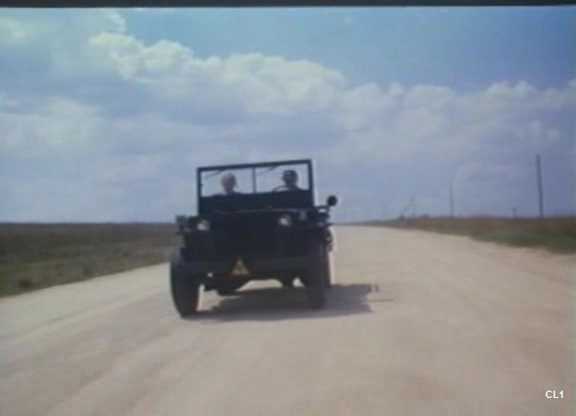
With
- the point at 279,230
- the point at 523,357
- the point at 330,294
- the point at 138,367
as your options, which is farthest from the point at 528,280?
the point at 138,367

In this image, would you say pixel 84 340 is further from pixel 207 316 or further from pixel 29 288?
pixel 29 288

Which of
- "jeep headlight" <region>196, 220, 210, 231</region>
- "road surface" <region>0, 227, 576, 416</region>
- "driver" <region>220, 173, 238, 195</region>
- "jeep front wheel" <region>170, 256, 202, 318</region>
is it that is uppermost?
"driver" <region>220, 173, 238, 195</region>

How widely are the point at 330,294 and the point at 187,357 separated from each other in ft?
17.9

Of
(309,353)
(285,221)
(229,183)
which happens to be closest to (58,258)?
(229,183)

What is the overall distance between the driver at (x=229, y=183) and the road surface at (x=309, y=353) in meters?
1.67

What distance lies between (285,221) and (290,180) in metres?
2.27

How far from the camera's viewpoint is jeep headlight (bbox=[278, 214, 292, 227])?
1074cm

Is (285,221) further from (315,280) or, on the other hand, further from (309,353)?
(309,353)

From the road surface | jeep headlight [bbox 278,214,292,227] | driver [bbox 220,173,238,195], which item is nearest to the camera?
the road surface

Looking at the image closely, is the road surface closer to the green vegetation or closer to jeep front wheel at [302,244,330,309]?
jeep front wheel at [302,244,330,309]

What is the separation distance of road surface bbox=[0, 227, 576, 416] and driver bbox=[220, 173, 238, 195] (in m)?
1.67

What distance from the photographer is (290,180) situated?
509 inches

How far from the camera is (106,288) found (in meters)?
16.7

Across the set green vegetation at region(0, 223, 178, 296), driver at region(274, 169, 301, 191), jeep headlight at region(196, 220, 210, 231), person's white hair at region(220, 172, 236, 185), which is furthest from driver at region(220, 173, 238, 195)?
jeep headlight at region(196, 220, 210, 231)
